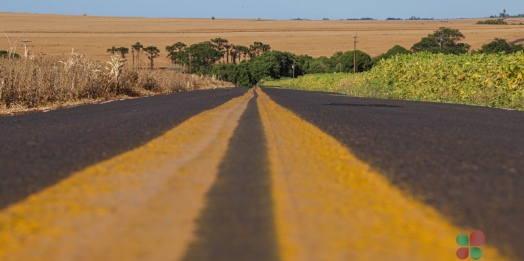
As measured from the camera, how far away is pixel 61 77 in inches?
663

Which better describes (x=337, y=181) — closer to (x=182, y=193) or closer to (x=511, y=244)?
(x=182, y=193)

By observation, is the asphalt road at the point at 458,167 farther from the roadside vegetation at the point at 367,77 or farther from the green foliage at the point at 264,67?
the green foliage at the point at 264,67

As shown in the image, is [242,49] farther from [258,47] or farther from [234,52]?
[234,52]

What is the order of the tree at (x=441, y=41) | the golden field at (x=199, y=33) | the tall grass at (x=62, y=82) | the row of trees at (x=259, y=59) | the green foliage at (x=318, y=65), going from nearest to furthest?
the tall grass at (x=62, y=82)
the tree at (x=441, y=41)
the row of trees at (x=259, y=59)
the green foliage at (x=318, y=65)
the golden field at (x=199, y=33)

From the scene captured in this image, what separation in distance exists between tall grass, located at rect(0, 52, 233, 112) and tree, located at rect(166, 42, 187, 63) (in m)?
89.0

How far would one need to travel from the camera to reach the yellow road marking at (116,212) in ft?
6.16

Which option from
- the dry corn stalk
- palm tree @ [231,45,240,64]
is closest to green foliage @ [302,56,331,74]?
palm tree @ [231,45,240,64]

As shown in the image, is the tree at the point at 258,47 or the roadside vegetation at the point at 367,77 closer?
the roadside vegetation at the point at 367,77

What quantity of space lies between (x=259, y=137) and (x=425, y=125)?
9.00 feet

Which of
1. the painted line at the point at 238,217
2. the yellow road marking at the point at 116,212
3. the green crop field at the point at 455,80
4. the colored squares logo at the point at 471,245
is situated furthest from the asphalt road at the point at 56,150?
the green crop field at the point at 455,80

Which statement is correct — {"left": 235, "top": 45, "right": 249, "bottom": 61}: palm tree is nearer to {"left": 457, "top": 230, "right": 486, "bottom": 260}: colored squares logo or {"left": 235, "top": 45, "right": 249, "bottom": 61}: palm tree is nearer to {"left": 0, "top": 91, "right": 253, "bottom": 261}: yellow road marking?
{"left": 0, "top": 91, "right": 253, "bottom": 261}: yellow road marking

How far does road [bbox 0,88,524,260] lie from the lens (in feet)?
6.28

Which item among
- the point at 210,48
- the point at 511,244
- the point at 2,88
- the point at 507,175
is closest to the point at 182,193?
the point at 511,244

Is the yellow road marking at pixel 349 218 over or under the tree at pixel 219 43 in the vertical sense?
under
